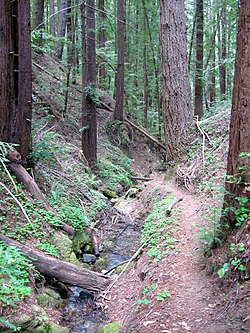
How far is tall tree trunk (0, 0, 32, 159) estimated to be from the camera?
6449 mm

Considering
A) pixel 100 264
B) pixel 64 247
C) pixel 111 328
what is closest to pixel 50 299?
pixel 111 328

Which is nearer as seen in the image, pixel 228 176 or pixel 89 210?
pixel 228 176

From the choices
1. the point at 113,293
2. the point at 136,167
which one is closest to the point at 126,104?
the point at 136,167

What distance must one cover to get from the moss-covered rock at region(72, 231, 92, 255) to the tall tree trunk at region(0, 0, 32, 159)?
2066 millimetres

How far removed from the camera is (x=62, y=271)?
4.98 m

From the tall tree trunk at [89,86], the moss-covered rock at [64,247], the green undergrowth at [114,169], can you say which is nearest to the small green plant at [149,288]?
the moss-covered rock at [64,247]

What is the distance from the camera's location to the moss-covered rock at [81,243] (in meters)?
6.36

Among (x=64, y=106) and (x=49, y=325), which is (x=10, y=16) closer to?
(x=49, y=325)

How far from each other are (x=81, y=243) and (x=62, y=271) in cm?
163

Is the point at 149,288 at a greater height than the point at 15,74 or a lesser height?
lesser

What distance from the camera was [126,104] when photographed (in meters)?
17.1

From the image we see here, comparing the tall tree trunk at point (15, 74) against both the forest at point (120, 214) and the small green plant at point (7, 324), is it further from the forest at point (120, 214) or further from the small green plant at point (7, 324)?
the small green plant at point (7, 324)

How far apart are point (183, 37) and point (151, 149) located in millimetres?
8075

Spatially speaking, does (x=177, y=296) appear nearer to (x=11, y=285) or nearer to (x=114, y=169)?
(x=11, y=285)
